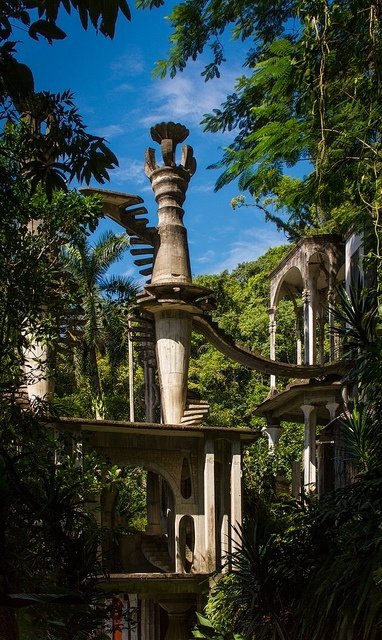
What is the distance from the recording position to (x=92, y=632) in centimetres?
859

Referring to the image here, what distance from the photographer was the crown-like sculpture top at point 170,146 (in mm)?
19000

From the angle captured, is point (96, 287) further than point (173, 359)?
Yes

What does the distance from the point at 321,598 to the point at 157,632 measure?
46.0 ft

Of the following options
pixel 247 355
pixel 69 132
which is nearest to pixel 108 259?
pixel 247 355

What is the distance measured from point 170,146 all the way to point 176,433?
20.6ft

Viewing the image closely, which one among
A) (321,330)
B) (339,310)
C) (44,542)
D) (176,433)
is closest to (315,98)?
(339,310)

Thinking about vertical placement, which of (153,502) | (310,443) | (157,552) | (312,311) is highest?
(312,311)

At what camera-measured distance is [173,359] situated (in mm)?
18266

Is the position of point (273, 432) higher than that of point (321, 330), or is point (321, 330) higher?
point (321, 330)

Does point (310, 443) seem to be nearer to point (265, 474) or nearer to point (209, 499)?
point (265, 474)

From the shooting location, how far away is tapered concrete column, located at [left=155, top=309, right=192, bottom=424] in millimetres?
18078

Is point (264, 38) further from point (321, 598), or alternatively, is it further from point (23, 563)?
point (23, 563)

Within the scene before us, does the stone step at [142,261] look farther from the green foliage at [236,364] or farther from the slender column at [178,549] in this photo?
the green foliage at [236,364]

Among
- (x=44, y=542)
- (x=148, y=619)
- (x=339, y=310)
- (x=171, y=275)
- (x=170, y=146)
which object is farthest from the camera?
(x=148, y=619)
